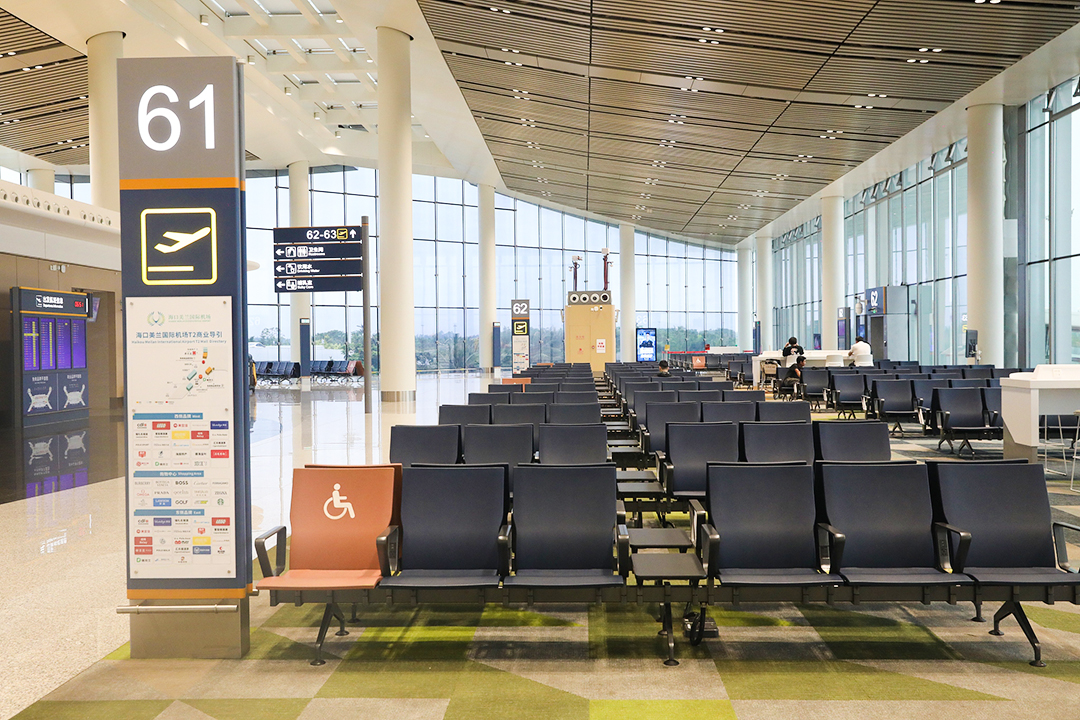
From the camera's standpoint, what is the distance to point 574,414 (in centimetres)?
798

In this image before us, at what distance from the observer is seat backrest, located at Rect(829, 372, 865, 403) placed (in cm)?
1362

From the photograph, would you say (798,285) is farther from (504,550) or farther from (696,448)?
(504,550)

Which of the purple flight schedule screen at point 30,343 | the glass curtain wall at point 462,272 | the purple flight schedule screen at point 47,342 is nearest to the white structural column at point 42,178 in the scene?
the glass curtain wall at point 462,272

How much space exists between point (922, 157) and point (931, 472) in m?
23.4

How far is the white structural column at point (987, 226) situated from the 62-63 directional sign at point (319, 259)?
14.5 meters

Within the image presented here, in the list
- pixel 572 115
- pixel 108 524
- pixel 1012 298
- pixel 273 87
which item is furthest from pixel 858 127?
pixel 108 524

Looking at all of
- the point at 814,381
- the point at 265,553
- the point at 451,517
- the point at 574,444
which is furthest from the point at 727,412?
the point at 814,381

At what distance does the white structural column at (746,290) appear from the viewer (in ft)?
155

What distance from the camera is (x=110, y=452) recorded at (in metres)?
11.8

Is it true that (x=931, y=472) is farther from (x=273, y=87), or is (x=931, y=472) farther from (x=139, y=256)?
(x=273, y=87)

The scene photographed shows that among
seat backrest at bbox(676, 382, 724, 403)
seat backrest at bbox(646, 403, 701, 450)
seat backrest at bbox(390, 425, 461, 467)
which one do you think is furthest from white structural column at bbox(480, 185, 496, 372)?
seat backrest at bbox(390, 425, 461, 467)

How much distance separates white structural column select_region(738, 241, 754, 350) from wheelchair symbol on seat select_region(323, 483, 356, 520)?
44.6m

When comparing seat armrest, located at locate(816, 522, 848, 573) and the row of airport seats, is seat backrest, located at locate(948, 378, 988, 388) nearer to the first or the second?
the row of airport seats

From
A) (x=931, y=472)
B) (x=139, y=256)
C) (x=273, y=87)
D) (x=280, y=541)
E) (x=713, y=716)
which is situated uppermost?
(x=273, y=87)
